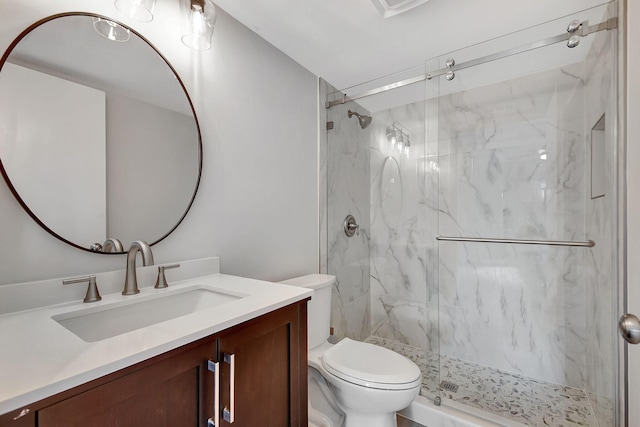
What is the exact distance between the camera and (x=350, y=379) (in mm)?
1362

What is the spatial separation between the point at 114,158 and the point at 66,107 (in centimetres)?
21

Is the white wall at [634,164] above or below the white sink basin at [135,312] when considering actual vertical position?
above

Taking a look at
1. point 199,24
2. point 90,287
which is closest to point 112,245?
point 90,287

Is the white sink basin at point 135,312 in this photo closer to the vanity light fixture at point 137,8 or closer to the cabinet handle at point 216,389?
the cabinet handle at point 216,389

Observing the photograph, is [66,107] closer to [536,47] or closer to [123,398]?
[123,398]

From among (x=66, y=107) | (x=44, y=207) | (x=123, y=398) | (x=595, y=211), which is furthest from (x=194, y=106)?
(x=595, y=211)

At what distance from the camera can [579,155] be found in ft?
6.39

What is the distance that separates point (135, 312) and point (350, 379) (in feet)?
3.12

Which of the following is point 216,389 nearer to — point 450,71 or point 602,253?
point 602,253

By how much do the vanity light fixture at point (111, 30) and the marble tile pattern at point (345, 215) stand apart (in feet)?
4.60

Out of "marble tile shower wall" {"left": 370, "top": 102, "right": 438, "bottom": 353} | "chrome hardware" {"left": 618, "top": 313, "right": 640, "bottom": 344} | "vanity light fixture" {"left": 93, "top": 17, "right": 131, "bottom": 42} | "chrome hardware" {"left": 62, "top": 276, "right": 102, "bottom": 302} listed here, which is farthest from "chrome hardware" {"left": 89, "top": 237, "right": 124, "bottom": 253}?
"marble tile shower wall" {"left": 370, "top": 102, "right": 438, "bottom": 353}

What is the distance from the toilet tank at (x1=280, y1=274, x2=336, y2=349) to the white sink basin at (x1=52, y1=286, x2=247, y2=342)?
1.95ft

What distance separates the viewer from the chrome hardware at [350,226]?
7.81ft

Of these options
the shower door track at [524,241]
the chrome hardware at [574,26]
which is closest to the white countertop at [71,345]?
the shower door track at [524,241]
